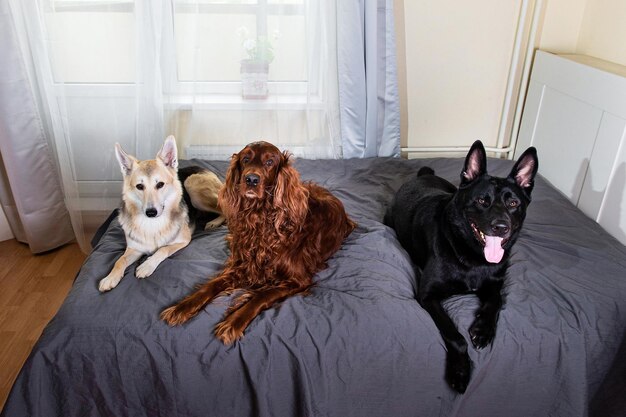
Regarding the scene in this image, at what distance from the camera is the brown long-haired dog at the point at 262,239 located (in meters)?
1.71

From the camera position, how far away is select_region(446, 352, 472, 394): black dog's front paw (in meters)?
1.58

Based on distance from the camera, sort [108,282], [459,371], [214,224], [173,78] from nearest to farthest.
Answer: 1. [459,371]
2. [108,282]
3. [214,224]
4. [173,78]

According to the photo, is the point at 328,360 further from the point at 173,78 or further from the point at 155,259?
the point at 173,78

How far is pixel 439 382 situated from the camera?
162cm

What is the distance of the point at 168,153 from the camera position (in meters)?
2.03

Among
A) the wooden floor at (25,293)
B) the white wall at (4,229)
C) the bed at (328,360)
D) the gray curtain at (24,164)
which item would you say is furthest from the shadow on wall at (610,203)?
the white wall at (4,229)

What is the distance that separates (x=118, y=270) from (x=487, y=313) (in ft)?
4.44

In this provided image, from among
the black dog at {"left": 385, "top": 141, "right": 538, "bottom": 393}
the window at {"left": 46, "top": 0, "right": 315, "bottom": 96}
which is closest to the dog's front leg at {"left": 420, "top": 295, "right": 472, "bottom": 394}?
the black dog at {"left": 385, "top": 141, "right": 538, "bottom": 393}

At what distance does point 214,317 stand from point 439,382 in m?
0.78

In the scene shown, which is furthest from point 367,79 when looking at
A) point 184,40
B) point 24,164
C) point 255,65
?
point 24,164

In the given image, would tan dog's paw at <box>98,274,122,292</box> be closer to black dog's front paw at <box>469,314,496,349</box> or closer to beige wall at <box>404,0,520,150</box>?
black dog's front paw at <box>469,314,496,349</box>

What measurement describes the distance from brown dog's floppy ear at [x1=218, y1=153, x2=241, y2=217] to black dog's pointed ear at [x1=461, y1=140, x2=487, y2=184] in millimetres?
812

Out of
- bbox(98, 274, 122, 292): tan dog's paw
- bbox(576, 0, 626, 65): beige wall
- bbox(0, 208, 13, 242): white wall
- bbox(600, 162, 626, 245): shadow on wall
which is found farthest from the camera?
bbox(0, 208, 13, 242): white wall

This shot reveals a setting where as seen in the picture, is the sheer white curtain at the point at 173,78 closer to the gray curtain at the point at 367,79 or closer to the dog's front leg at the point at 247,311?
the gray curtain at the point at 367,79
